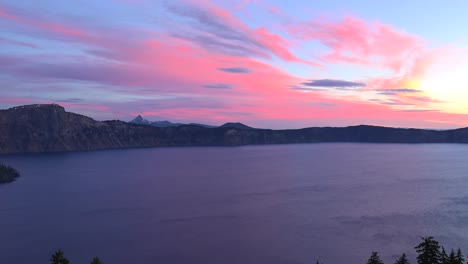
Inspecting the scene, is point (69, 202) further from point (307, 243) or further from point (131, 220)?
point (307, 243)

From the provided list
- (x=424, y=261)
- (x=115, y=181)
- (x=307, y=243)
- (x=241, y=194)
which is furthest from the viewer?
(x=115, y=181)

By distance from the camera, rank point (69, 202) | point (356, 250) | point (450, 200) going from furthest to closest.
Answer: point (69, 202)
point (450, 200)
point (356, 250)

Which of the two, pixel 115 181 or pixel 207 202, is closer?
pixel 207 202

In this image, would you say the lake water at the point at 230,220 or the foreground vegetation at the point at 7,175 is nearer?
the lake water at the point at 230,220

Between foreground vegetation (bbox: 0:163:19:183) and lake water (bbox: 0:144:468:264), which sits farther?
foreground vegetation (bbox: 0:163:19:183)

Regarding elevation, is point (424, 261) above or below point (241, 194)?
above

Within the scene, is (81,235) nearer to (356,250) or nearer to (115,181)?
(356,250)

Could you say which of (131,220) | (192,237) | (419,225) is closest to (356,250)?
(419,225)

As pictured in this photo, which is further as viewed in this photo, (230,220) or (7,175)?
(7,175)

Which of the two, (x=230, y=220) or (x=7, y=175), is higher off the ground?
(x=7, y=175)
